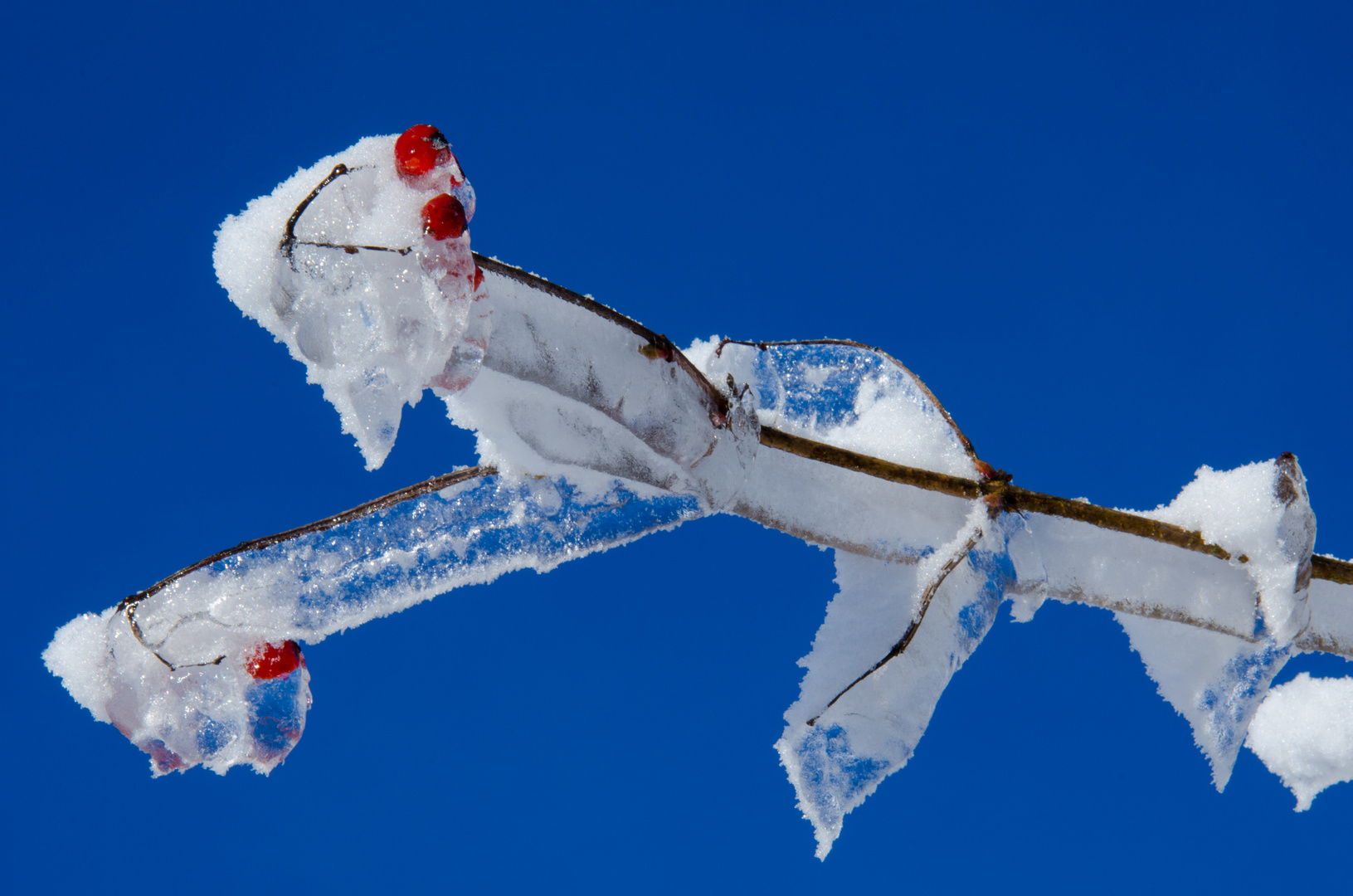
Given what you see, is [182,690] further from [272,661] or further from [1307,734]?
[1307,734]

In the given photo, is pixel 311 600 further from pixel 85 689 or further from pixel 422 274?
pixel 422 274

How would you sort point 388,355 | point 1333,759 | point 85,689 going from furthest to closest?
point 1333,759
point 85,689
point 388,355

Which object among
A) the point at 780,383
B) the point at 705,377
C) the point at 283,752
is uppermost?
→ the point at 780,383

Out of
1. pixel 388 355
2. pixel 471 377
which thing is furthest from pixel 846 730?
pixel 388 355

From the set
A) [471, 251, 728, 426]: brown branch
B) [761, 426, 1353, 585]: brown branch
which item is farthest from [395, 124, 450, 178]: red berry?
[761, 426, 1353, 585]: brown branch

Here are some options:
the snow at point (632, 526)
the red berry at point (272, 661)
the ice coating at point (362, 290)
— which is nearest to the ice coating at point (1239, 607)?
the snow at point (632, 526)

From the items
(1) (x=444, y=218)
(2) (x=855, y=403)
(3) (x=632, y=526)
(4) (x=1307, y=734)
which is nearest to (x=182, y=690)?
(3) (x=632, y=526)
